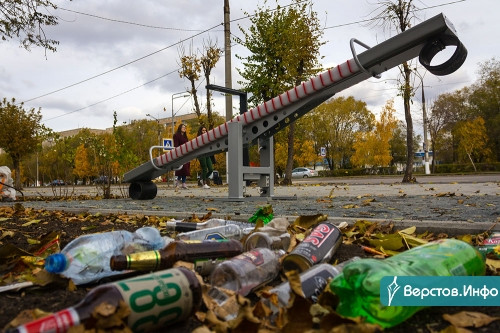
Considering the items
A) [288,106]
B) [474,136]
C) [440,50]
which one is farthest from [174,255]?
[474,136]

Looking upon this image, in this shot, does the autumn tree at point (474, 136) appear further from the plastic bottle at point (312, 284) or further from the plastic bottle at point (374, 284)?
the plastic bottle at point (312, 284)

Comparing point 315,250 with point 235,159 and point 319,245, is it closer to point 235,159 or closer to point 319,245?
point 319,245

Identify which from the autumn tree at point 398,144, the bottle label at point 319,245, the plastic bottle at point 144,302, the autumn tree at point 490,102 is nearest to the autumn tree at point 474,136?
the autumn tree at point 490,102

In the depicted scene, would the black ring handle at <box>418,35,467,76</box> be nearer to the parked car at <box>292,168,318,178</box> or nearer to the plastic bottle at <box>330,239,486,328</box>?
the plastic bottle at <box>330,239,486,328</box>

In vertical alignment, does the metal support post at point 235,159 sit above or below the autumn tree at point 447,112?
below

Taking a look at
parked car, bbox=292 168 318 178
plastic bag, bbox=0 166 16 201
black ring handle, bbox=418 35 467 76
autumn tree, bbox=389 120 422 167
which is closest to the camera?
black ring handle, bbox=418 35 467 76

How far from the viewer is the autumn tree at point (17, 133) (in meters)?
23.6

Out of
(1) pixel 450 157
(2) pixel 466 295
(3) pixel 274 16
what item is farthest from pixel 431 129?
(2) pixel 466 295

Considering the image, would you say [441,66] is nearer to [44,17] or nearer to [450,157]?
[44,17]

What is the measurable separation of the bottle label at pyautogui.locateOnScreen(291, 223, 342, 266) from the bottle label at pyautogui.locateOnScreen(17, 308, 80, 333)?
1.06 meters

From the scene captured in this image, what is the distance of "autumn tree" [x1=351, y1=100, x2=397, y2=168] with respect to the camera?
45.2m

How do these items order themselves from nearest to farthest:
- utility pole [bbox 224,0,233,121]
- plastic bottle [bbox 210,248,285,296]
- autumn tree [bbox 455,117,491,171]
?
plastic bottle [bbox 210,248,285,296]
utility pole [bbox 224,0,233,121]
autumn tree [bbox 455,117,491,171]

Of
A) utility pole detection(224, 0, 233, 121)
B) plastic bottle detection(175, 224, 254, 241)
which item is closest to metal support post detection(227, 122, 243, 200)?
plastic bottle detection(175, 224, 254, 241)

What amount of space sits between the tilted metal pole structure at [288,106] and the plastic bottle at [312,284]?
504 cm
